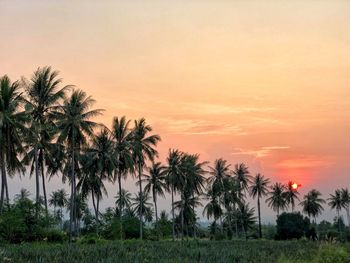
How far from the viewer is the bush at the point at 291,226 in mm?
76125

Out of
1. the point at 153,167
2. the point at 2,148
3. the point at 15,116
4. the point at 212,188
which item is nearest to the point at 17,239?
the point at 2,148

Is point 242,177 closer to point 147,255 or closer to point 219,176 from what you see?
point 219,176

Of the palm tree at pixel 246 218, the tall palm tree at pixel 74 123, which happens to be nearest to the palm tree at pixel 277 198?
the palm tree at pixel 246 218

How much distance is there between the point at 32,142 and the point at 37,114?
9.22ft

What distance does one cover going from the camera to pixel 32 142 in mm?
40625

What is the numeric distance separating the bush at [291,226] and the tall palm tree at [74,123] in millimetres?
44966

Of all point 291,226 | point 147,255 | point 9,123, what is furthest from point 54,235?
point 291,226

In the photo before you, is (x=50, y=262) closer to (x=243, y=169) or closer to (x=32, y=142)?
(x=32, y=142)

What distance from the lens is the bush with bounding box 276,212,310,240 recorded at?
76.1 meters

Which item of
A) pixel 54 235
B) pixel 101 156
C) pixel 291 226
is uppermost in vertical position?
pixel 101 156

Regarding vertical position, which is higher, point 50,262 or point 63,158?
point 63,158

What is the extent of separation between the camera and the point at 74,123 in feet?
142

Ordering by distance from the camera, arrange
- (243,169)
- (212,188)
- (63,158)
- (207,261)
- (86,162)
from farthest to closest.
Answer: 1. (243,169)
2. (212,188)
3. (86,162)
4. (63,158)
5. (207,261)

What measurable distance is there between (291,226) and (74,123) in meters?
48.4
